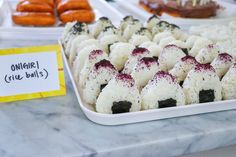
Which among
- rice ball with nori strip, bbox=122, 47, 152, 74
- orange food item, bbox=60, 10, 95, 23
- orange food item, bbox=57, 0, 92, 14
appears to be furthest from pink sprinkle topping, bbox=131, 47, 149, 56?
orange food item, bbox=57, 0, 92, 14

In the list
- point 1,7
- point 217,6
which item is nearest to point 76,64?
point 1,7

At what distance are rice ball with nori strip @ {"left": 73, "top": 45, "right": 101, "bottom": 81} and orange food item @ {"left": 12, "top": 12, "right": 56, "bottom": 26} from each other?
2.22ft

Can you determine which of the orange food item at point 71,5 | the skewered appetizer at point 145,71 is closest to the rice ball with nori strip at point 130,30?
the skewered appetizer at point 145,71

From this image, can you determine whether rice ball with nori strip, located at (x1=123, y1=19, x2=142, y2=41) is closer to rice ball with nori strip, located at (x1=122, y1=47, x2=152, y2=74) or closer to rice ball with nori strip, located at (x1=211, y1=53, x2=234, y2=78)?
rice ball with nori strip, located at (x1=122, y1=47, x2=152, y2=74)

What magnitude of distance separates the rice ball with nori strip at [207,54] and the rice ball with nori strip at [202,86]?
0.56 feet

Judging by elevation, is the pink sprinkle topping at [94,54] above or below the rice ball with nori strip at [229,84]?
above

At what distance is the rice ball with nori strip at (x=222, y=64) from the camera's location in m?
0.95

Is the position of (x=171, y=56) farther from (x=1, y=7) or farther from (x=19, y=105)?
(x=1, y=7)

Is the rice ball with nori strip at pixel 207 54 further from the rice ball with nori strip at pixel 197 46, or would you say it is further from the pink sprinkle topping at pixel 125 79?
the pink sprinkle topping at pixel 125 79

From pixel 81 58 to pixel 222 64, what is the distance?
15.9 inches

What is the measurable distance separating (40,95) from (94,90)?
0.17 meters

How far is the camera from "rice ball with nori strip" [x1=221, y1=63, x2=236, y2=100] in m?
0.88

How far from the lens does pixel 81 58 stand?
105 cm

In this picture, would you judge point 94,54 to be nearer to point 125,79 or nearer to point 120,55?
point 120,55
